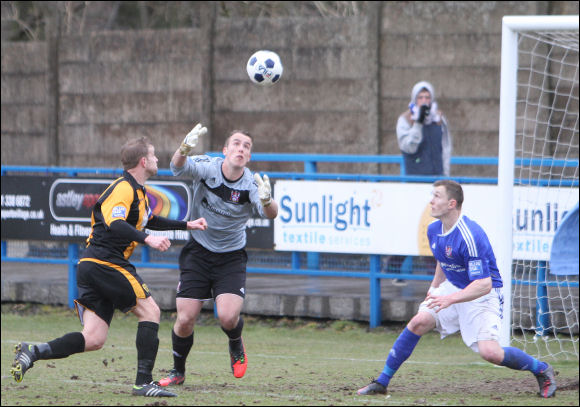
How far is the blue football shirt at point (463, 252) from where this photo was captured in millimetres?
7371

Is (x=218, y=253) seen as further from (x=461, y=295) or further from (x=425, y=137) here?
(x=425, y=137)

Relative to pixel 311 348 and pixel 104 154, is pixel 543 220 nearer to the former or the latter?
pixel 311 348

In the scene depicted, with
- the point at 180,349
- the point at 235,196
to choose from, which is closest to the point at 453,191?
the point at 235,196

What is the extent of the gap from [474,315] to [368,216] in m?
3.53

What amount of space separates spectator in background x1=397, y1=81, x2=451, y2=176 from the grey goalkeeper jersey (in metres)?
3.76

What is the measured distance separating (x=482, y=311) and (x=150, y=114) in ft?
26.7

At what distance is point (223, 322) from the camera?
787cm

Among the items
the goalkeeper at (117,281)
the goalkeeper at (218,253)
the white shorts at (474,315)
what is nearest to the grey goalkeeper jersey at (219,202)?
the goalkeeper at (218,253)

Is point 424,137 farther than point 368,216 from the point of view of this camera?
Yes

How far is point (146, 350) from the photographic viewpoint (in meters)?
7.50

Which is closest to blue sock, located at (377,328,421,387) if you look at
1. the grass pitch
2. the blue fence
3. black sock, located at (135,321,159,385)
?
the grass pitch

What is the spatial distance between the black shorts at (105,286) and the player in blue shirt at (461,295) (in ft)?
5.79

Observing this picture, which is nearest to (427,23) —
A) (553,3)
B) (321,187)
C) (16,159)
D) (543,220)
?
(553,3)

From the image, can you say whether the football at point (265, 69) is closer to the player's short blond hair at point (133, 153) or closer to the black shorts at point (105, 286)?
the player's short blond hair at point (133, 153)
